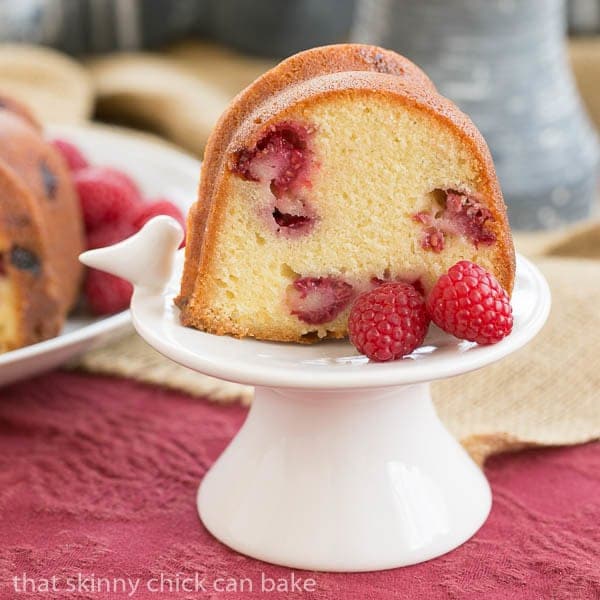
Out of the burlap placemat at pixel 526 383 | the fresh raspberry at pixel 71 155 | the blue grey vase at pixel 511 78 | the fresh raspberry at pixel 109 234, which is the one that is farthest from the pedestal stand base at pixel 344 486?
the blue grey vase at pixel 511 78

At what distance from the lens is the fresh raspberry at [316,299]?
1.26 m

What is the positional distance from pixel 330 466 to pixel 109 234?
88cm

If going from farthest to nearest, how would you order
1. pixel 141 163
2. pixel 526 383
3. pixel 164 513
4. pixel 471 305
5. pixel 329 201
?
1. pixel 141 163
2. pixel 526 383
3. pixel 164 513
4. pixel 329 201
5. pixel 471 305

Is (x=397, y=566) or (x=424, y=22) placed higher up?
(x=424, y=22)

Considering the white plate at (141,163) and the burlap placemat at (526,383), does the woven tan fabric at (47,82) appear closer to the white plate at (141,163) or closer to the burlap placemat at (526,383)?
the white plate at (141,163)

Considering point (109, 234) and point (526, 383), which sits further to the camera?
point (109, 234)

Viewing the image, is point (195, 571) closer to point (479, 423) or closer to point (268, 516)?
point (268, 516)

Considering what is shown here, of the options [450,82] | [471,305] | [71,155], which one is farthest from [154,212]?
[450,82]

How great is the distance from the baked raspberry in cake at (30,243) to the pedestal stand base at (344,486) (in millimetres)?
609

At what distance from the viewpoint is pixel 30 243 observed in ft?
5.87

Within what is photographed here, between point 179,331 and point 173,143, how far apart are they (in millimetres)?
1779

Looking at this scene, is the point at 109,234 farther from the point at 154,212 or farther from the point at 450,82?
the point at 450,82

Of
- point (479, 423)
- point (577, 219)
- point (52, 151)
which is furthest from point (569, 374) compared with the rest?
point (577, 219)

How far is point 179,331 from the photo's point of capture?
4.02 ft
